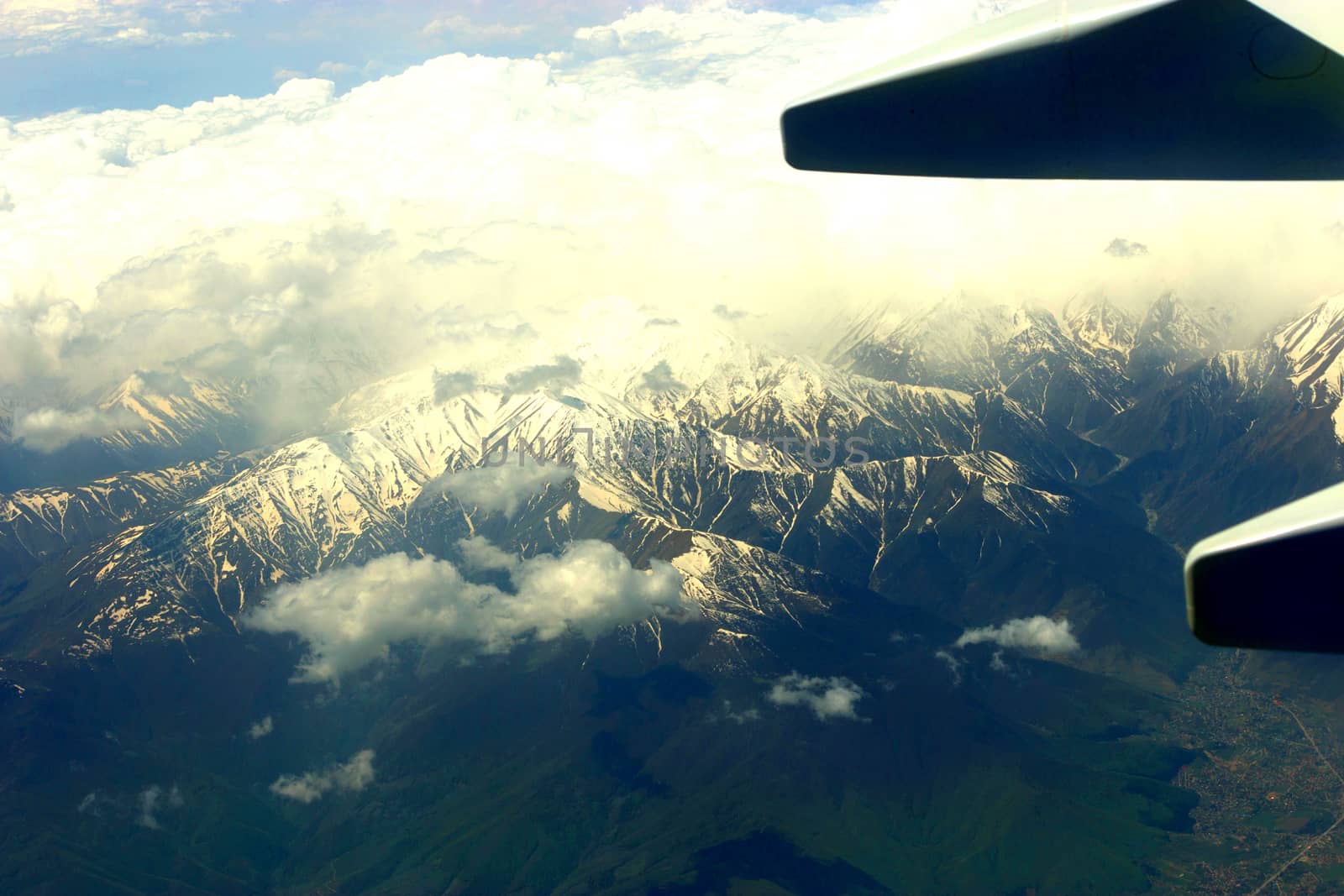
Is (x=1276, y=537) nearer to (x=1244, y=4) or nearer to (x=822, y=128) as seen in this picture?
(x=1244, y=4)

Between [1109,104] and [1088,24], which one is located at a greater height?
[1088,24]

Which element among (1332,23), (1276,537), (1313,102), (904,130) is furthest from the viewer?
(904,130)

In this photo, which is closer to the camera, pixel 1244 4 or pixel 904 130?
pixel 1244 4

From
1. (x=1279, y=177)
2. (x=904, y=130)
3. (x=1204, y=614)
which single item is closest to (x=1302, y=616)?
(x=1204, y=614)

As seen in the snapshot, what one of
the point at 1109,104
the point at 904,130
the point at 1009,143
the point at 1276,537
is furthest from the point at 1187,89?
the point at 1276,537

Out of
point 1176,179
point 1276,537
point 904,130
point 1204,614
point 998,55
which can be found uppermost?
point 998,55

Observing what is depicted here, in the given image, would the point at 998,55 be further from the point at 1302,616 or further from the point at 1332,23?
the point at 1302,616

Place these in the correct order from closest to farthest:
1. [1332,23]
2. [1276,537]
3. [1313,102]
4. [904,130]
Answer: [1276,537] → [1332,23] → [1313,102] → [904,130]

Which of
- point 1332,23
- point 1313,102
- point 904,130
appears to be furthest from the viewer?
point 904,130

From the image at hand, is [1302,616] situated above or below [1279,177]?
below
